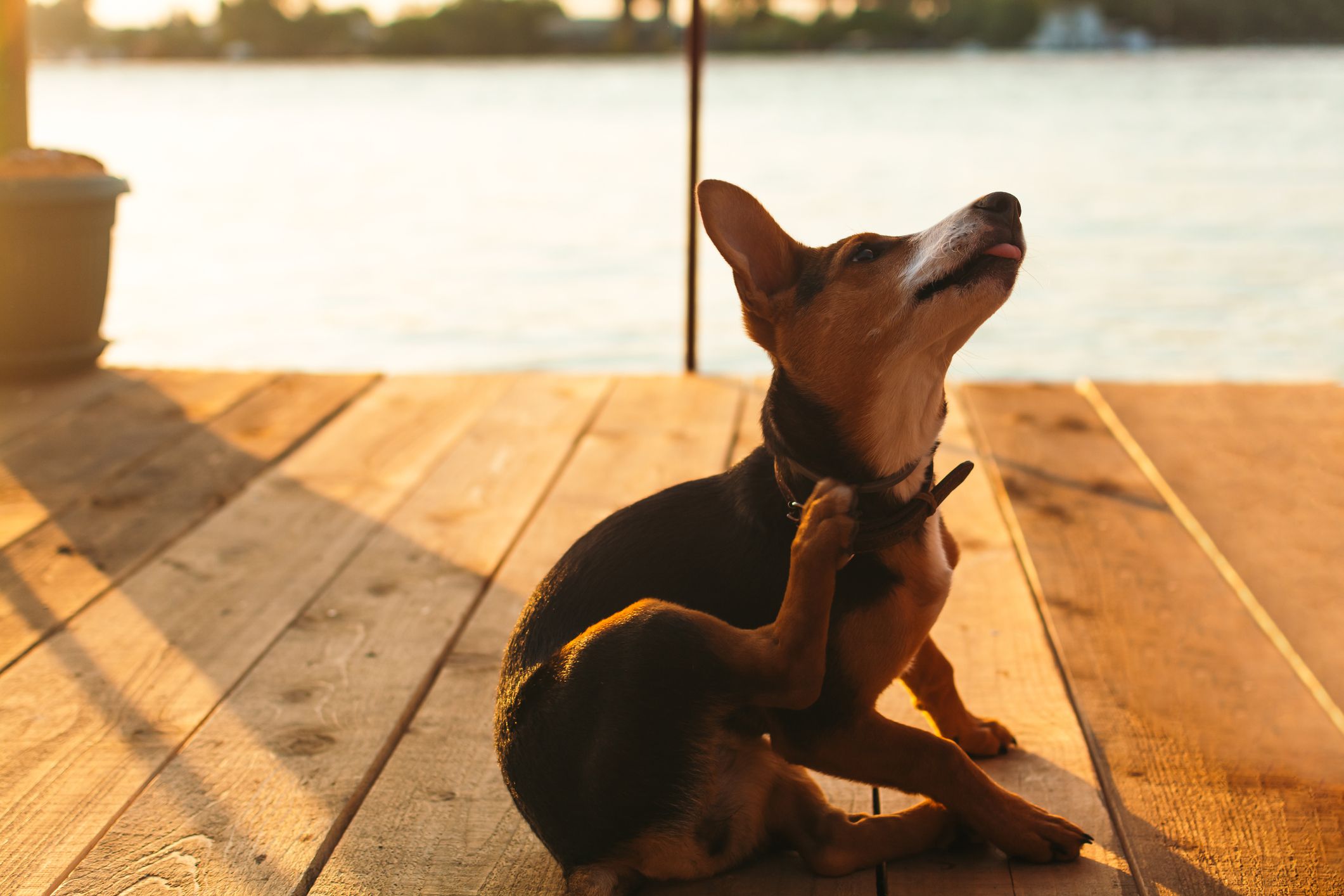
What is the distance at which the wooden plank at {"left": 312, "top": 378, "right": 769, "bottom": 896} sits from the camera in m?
2.05

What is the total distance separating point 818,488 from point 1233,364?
6.66 metres

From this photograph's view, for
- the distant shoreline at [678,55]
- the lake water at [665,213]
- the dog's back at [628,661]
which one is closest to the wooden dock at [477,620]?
the dog's back at [628,661]

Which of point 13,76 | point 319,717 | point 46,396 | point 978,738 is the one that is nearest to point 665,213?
point 13,76

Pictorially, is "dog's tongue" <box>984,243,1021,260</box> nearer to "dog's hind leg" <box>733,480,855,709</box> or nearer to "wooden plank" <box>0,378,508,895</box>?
"dog's hind leg" <box>733,480,855,709</box>

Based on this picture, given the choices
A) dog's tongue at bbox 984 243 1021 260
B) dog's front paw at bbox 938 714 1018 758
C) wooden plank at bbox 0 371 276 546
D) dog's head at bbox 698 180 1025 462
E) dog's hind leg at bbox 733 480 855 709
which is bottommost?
dog's front paw at bbox 938 714 1018 758

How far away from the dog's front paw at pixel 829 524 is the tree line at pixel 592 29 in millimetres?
20969

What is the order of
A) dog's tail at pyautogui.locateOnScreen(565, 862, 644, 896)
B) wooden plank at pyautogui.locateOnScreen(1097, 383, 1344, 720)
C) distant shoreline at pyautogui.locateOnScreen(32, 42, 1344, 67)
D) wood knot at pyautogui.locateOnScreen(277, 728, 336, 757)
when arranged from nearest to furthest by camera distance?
dog's tail at pyautogui.locateOnScreen(565, 862, 644, 896) < wood knot at pyautogui.locateOnScreen(277, 728, 336, 757) < wooden plank at pyautogui.locateOnScreen(1097, 383, 1344, 720) < distant shoreline at pyautogui.locateOnScreen(32, 42, 1344, 67)

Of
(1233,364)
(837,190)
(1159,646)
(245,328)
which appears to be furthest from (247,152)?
(1159,646)

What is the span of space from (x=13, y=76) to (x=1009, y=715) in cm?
478

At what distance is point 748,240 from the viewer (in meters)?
2.07

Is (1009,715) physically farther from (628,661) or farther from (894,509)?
(628,661)

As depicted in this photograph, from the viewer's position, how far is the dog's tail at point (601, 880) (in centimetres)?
186

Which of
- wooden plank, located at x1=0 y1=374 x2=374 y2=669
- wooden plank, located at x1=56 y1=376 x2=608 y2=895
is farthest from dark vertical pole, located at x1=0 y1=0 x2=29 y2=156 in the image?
wooden plank, located at x1=56 y1=376 x2=608 y2=895

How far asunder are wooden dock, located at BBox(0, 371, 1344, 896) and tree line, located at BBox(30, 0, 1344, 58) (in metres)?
18.6
